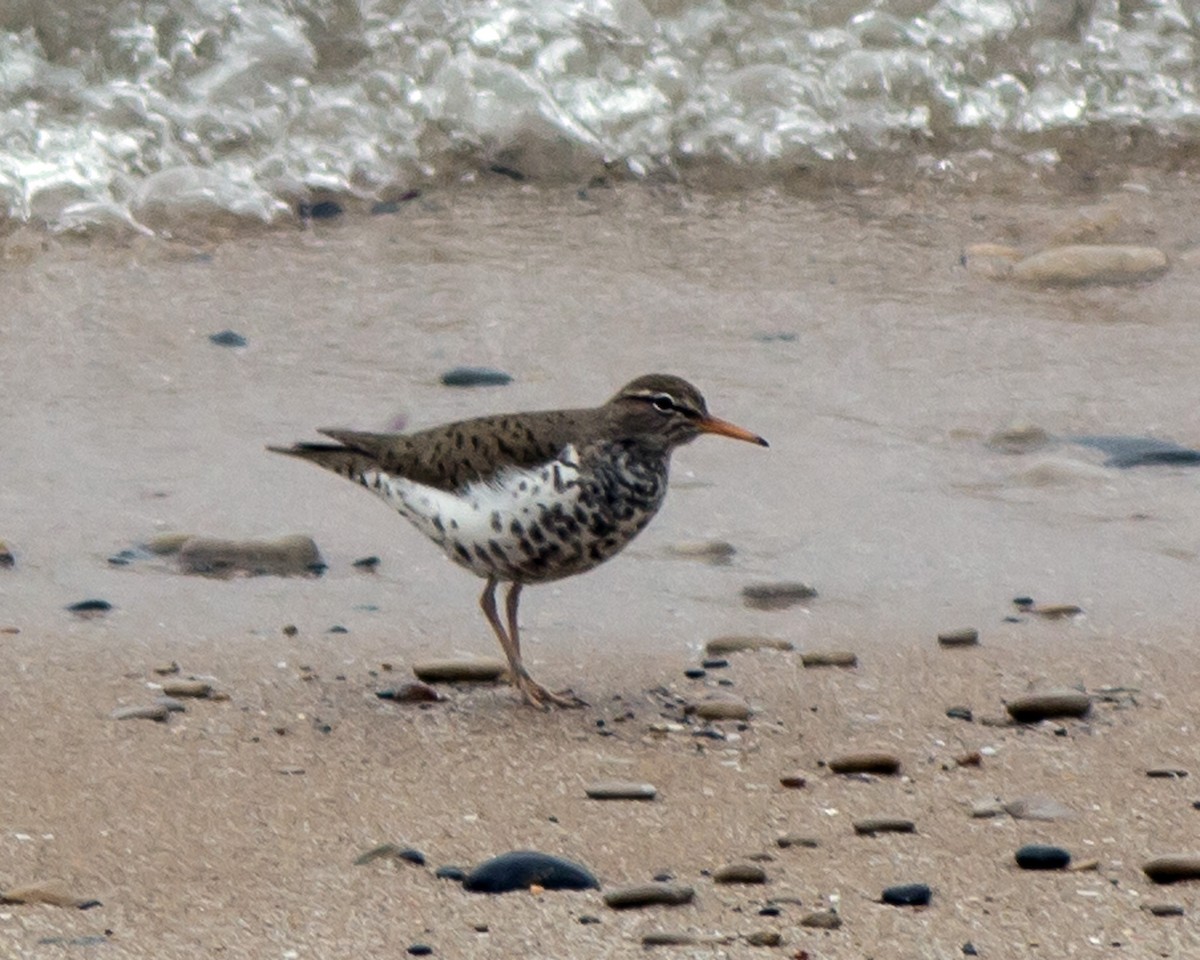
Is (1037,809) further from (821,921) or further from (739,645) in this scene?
(739,645)

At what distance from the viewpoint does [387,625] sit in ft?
20.3

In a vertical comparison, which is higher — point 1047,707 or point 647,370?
point 647,370

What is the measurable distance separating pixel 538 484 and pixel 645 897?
1631mm

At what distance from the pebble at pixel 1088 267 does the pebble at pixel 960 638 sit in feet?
10.7

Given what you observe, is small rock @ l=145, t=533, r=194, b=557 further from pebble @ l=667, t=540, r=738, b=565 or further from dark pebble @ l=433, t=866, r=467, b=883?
dark pebble @ l=433, t=866, r=467, b=883

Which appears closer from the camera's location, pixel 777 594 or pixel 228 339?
pixel 777 594

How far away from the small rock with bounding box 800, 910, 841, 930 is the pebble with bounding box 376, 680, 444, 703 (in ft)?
5.40

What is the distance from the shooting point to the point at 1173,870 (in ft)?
15.0

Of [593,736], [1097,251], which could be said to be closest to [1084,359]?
[1097,251]

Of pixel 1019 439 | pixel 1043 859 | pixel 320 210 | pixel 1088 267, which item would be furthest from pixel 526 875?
pixel 320 210

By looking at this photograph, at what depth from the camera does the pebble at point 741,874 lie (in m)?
4.54

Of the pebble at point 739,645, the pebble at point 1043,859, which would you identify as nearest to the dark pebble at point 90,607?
the pebble at point 739,645

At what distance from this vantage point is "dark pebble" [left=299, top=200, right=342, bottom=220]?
980 cm

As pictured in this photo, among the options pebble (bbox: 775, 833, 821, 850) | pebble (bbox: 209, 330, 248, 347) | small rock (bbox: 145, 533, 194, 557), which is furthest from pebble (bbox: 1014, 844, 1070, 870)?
pebble (bbox: 209, 330, 248, 347)
